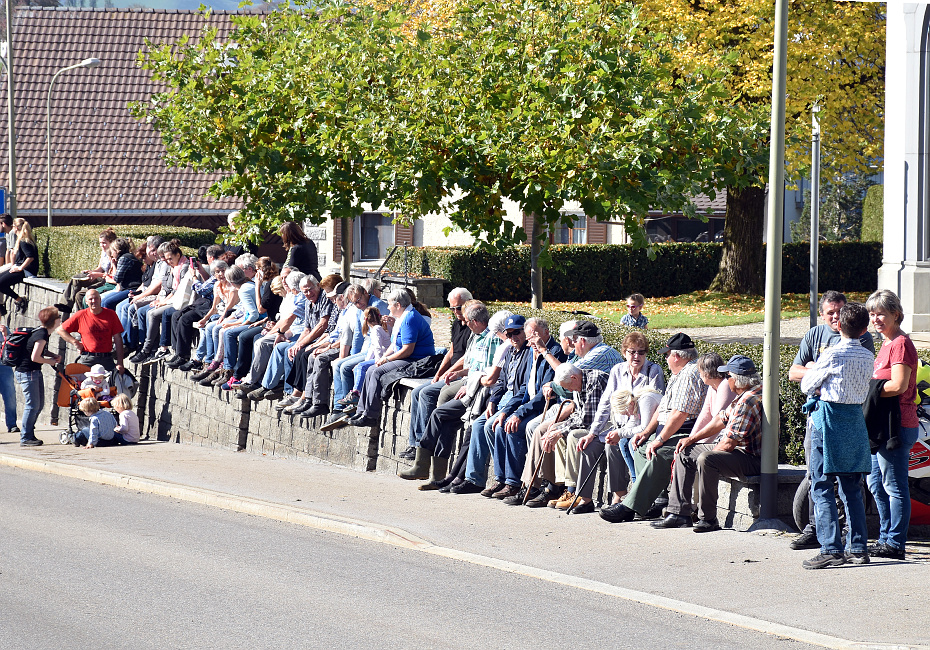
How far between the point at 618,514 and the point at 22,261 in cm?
1733

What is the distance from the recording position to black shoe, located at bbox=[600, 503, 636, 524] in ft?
35.3

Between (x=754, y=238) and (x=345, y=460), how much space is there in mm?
16912

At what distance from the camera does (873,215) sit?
1540 inches

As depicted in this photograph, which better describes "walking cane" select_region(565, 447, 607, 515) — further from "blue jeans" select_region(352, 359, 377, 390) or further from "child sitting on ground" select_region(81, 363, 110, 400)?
"child sitting on ground" select_region(81, 363, 110, 400)

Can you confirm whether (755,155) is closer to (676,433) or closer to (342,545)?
(676,433)

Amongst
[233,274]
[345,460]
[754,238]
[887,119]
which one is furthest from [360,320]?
[754,238]

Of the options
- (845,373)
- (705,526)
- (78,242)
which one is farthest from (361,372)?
(78,242)

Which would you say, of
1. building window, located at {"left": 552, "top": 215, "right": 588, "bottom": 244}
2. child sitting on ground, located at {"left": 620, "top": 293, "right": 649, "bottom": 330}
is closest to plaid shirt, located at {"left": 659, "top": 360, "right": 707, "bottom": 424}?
child sitting on ground, located at {"left": 620, "top": 293, "right": 649, "bottom": 330}

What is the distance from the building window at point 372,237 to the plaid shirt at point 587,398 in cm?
3557

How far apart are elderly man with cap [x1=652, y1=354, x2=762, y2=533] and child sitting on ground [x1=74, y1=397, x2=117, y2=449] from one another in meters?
10.7

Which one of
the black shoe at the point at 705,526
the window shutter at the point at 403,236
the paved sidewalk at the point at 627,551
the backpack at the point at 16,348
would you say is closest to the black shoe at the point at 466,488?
the paved sidewalk at the point at 627,551

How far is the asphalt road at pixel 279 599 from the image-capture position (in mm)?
7492

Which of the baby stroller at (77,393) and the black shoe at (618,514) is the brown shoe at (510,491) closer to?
the black shoe at (618,514)

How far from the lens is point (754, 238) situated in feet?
97.3
